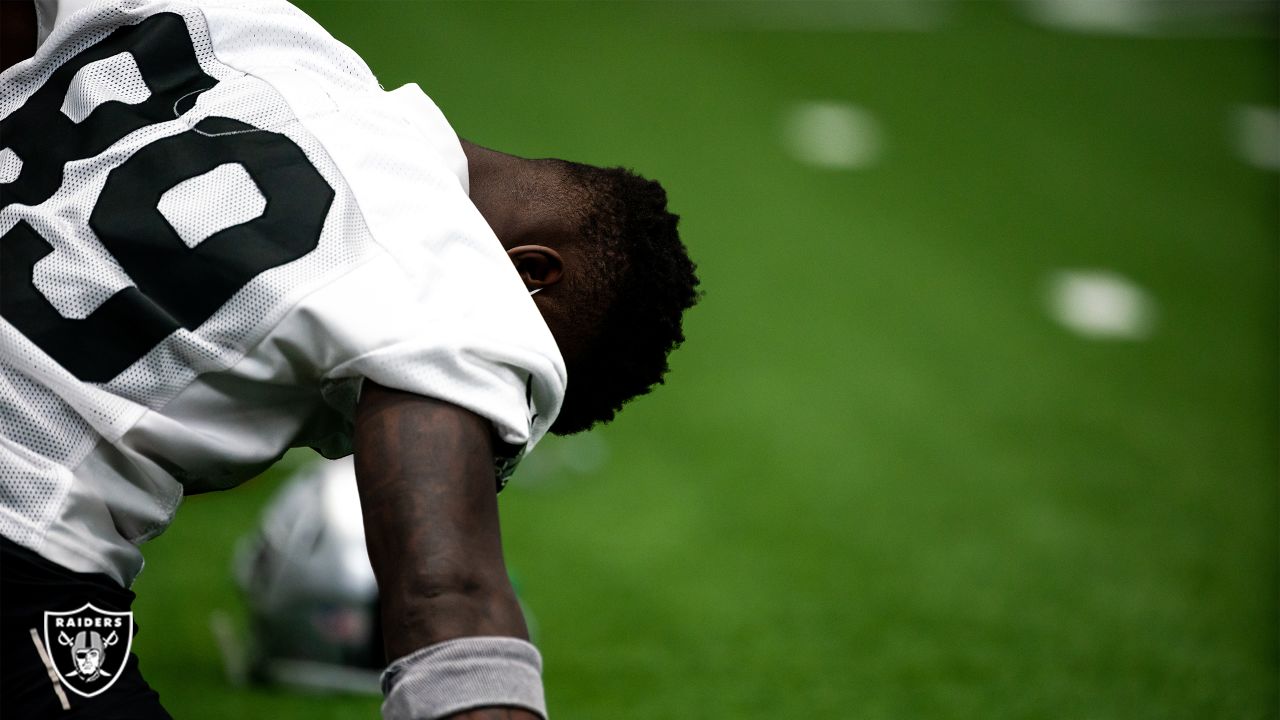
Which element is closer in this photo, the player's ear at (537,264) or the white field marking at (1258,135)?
the player's ear at (537,264)

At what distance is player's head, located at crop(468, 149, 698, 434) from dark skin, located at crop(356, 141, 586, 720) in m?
0.38

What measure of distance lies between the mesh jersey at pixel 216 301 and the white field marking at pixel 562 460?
223 centimetres

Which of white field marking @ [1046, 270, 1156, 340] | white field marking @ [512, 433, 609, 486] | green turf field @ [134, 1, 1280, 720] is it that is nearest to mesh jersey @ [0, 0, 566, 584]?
green turf field @ [134, 1, 1280, 720]

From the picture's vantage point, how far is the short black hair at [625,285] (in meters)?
1.79

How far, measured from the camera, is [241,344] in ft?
4.69

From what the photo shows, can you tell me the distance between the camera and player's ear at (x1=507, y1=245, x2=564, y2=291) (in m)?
1.75

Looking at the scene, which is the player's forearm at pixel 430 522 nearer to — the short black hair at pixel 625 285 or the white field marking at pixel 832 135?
the short black hair at pixel 625 285

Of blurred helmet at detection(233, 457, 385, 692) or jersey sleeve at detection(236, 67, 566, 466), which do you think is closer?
jersey sleeve at detection(236, 67, 566, 466)

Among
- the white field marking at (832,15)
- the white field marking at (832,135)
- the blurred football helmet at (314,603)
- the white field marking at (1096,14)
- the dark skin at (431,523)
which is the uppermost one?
the white field marking at (1096,14)

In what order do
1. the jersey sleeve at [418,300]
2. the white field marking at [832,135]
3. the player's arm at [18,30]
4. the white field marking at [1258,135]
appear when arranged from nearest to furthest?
the jersey sleeve at [418,300] < the player's arm at [18,30] < the white field marking at [832,135] < the white field marking at [1258,135]

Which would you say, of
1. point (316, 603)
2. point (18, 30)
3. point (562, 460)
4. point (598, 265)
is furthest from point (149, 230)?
point (562, 460)

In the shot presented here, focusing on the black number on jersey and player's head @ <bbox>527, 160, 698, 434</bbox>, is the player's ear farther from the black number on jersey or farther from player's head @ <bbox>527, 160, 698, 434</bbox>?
the black number on jersey

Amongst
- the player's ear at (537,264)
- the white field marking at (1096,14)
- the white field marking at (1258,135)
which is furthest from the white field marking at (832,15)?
the player's ear at (537,264)

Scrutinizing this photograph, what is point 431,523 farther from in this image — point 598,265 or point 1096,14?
point 1096,14
